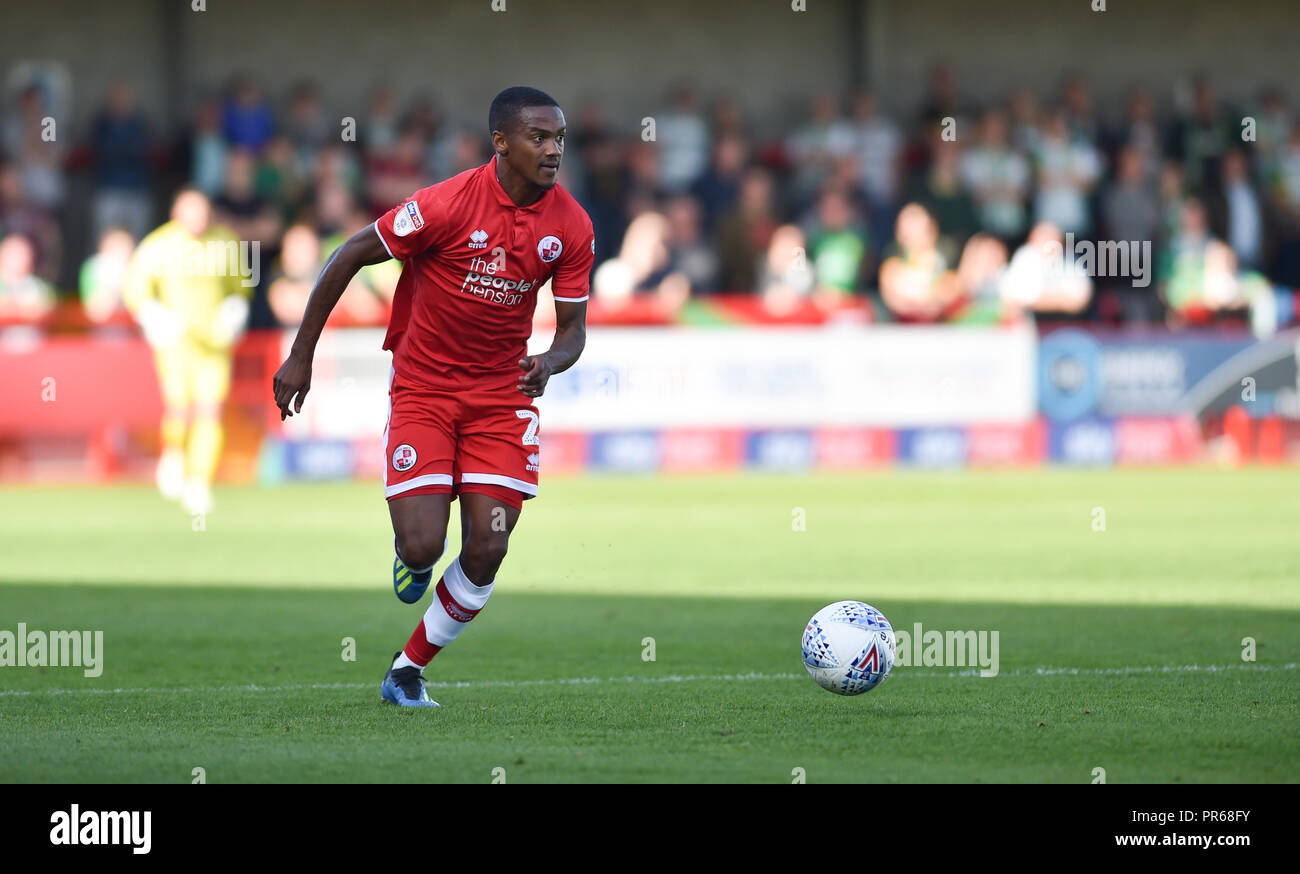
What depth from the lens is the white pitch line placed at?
7.72 m

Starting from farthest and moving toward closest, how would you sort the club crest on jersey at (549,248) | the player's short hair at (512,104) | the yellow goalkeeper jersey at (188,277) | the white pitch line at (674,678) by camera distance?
the yellow goalkeeper jersey at (188,277)
the white pitch line at (674,678)
the club crest on jersey at (549,248)
the player's short hair at (512,104)

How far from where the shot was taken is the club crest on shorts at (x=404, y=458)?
7.30 metres

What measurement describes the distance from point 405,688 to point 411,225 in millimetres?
→ 1727

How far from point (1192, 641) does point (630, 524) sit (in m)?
6.30

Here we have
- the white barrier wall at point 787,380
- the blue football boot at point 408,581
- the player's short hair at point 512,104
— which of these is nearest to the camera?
the player's short hair at point 512,104

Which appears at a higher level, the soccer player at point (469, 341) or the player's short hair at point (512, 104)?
the player's short hair at point (512, 104)

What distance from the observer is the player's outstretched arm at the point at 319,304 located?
705 cm

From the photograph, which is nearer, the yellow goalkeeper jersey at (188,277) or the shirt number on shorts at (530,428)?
the shirt number on shorts at (530,428)

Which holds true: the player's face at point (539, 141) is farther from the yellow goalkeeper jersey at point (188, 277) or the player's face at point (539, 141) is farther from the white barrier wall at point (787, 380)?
the white barrier wall at point (787, 380)

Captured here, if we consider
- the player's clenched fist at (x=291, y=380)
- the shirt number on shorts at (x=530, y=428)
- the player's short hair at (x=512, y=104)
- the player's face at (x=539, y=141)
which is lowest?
the shirt number on shorts at (x=530, y=428)

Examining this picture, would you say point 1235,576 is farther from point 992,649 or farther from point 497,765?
point 497,765

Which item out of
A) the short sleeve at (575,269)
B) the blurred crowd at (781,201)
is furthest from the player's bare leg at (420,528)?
the blurred crowd at (781,201)

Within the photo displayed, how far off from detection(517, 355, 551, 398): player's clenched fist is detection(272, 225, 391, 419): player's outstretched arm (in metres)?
0.66

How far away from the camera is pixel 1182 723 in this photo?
670 cm
